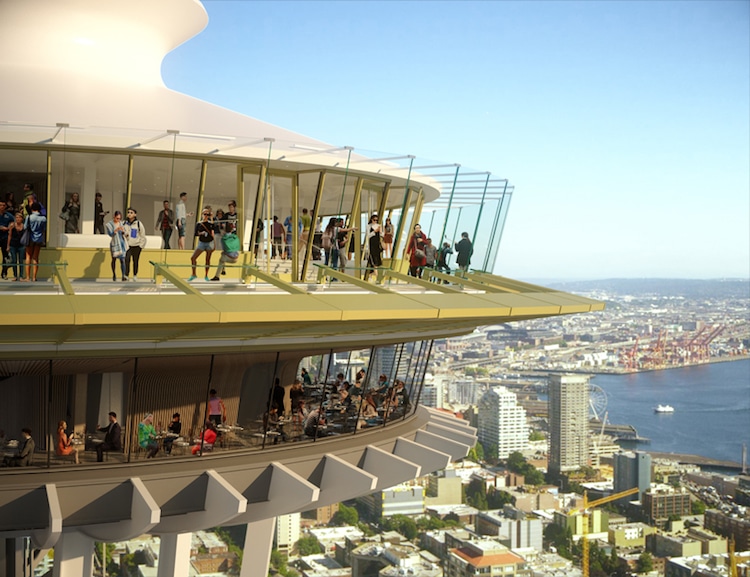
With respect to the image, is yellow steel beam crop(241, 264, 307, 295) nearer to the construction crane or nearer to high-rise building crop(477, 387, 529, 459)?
the construction crane

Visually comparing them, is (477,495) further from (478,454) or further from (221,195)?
(221,195)

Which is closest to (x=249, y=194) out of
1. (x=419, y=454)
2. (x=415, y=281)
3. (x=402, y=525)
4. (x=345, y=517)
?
(x=415, y=281)

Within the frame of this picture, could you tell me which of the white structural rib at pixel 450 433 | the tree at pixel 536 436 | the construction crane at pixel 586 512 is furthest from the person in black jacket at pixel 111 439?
the tree at pixel 536 436

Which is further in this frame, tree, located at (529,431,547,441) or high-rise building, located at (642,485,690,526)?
tree, located at (529,431,547,441)

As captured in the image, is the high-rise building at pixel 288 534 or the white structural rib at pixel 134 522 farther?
the high-rise building at pixel 288 534

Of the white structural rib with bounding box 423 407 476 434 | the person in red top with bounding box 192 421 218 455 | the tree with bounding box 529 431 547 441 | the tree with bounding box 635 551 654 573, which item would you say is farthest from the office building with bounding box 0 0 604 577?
the tree with bounding box 529 431 547 441

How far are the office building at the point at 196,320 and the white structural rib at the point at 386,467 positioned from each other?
44 mm

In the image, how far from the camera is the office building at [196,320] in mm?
17438

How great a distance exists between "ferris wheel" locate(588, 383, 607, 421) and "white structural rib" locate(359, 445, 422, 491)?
16173 cm

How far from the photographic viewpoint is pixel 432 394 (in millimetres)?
152000

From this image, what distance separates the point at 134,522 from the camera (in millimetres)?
18062

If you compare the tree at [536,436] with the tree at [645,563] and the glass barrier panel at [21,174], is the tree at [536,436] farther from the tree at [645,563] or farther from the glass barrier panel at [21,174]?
the glass barrier panel at [21,174]

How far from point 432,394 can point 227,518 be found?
134 m

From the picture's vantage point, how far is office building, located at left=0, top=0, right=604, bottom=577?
687 inches
